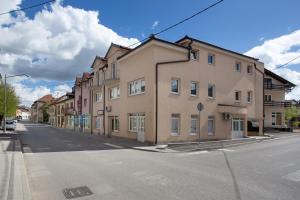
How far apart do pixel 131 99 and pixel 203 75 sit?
254 inches

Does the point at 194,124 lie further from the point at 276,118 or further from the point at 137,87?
the point at 276,118

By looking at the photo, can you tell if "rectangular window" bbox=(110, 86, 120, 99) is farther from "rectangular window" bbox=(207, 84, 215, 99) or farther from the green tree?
the green tree

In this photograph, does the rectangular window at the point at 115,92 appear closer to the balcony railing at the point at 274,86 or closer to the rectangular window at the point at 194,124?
the rectangular window at the point at 194,124

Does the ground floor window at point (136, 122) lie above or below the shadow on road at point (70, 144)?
above

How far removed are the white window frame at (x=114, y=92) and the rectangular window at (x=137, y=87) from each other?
317 cm

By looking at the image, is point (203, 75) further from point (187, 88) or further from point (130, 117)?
point (130, 117)

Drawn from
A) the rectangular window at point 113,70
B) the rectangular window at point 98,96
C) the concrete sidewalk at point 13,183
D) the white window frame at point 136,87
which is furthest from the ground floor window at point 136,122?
the concrete sidewalk at point 13,183

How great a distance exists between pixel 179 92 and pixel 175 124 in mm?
2492

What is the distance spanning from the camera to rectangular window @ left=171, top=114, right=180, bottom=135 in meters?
19.4

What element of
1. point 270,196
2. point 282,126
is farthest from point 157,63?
point 282,126

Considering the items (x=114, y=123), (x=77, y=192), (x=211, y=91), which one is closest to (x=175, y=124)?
(x=211, y=91)

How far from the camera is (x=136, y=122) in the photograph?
21328 millimetres

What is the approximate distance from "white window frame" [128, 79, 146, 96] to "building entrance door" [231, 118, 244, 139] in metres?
9.79

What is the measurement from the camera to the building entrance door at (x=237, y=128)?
24.3 m
